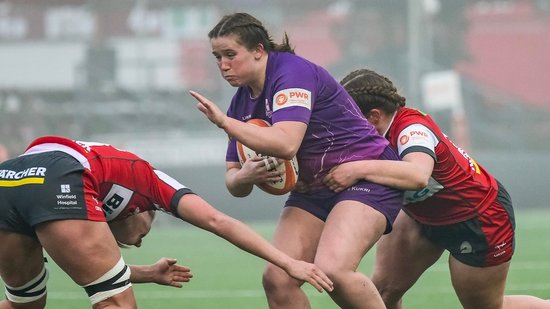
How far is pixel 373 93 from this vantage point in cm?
598

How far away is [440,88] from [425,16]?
156cm

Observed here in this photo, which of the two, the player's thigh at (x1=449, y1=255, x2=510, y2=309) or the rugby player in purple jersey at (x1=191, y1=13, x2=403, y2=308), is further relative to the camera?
the player's thigh at (x1=449, y1=255, x2=510, y2=309)

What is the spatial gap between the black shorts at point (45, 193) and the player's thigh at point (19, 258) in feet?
0.24

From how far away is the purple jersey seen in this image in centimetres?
564

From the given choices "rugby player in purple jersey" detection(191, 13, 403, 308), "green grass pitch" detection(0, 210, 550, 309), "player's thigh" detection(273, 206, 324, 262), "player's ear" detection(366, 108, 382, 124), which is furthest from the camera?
"green grass pitch" detection(0, 210, 550, 309)

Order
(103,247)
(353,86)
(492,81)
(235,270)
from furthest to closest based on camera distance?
(492,81)
(235,270)
(353,86)
(103,247)

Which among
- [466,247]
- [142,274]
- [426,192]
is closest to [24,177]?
[142,274]

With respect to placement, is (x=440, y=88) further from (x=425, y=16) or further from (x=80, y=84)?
(x=80, y=84)

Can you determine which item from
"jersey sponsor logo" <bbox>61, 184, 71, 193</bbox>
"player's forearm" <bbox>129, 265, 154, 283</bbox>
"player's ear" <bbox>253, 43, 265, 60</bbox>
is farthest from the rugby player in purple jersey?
"jersey sponsor logo" <bbox>61, 184, 71, 193</bbox>

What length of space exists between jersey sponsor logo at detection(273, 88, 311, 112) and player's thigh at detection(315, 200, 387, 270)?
0.60 metres

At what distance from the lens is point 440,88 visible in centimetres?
2073

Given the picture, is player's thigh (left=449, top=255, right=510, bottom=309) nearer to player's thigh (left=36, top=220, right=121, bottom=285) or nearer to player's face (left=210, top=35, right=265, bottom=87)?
player's face (left=210, top=35, right=265, bottom=87)

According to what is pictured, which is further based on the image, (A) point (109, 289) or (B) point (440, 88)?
(B) point (440, 88)

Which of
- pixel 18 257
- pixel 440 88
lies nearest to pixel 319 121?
pixel 18 257
